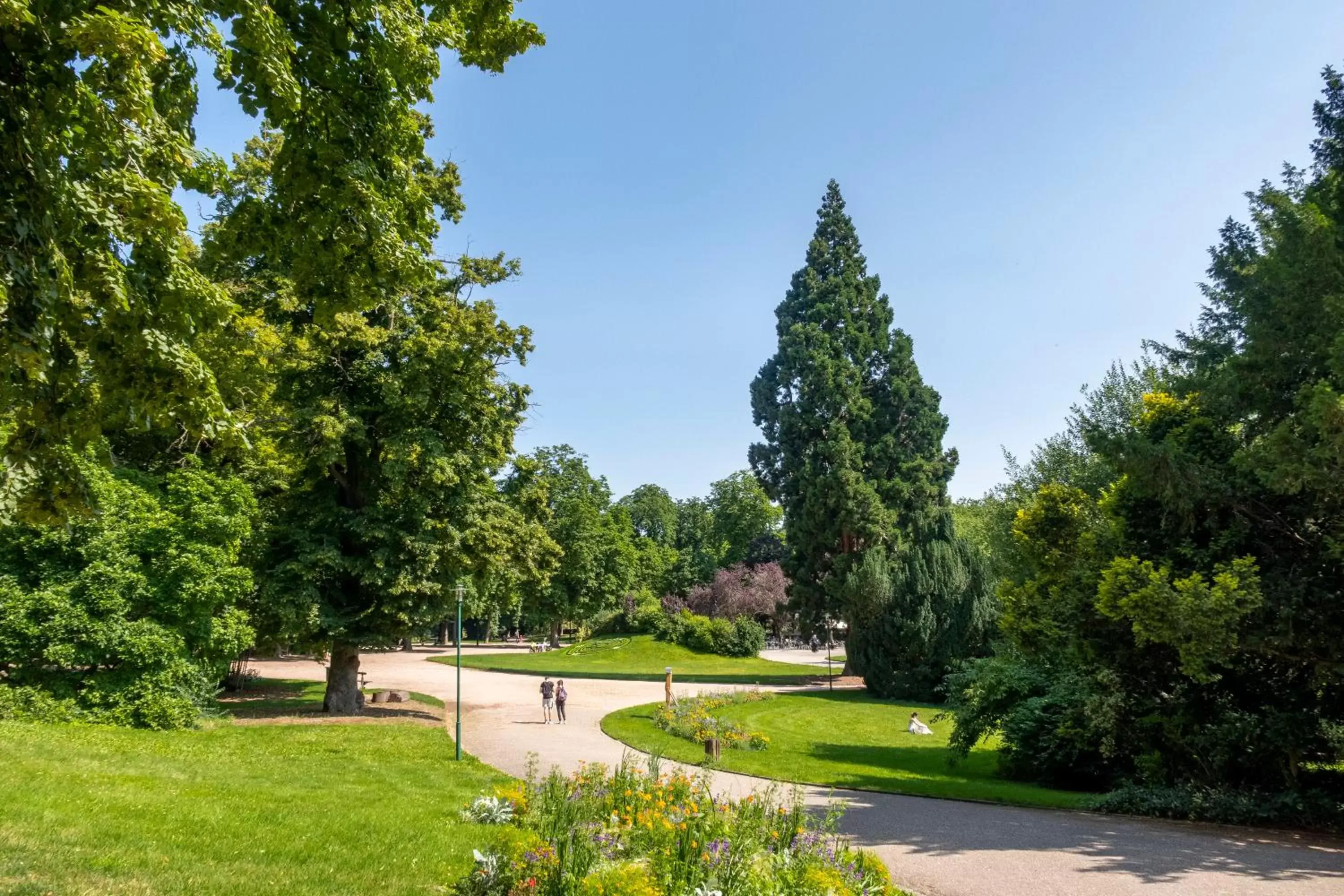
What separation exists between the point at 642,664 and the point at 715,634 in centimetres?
668

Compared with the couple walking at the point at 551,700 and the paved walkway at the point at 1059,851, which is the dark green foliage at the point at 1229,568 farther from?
the couple walking at the point at 551,700

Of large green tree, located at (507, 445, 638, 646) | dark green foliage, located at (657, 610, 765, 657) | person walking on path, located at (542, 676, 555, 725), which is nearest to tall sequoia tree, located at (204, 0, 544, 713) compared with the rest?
person walking on path, located at (542, 676, 555, 725)

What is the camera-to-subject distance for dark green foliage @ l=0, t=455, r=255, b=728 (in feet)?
51.1

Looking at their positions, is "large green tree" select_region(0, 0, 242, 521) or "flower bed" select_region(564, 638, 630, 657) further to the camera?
"flower bed" select_region(564, 638, 630, 657)

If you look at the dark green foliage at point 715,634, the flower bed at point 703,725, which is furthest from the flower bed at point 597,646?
the flower bed at point 703,725

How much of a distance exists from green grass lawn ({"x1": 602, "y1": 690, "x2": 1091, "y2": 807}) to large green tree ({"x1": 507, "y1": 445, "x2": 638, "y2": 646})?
31622 mm

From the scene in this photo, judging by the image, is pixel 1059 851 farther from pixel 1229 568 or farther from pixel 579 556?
pixel 579 556

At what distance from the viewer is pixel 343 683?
22031 mm

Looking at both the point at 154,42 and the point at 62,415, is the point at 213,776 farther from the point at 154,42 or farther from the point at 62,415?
the point at 154,42

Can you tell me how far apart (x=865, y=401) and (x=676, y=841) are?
34.1 m

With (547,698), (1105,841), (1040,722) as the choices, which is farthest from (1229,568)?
(547,698)

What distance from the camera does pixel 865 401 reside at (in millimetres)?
39031

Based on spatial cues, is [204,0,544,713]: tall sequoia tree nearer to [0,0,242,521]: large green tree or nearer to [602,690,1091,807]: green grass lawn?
[602,690,1091,807]: green grass lawn

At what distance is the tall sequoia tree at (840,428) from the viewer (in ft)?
122
